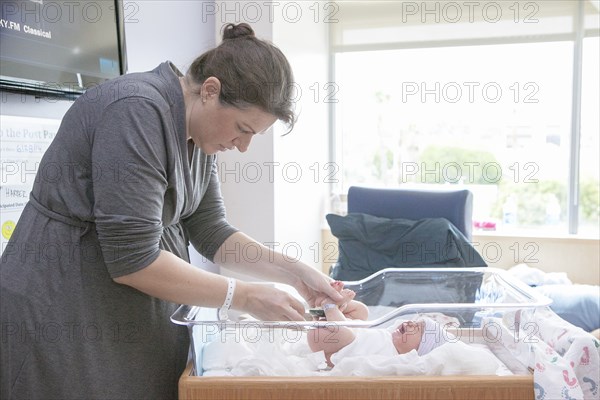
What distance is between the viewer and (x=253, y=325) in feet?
3.80

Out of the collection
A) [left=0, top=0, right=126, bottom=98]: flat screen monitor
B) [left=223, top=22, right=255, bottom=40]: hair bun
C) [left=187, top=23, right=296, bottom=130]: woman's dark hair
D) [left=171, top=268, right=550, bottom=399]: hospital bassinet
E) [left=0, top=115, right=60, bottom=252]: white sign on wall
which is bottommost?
[left=171, top=268, right=550, bottom=399]: hospital bassinet

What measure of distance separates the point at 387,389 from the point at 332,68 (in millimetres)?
3453

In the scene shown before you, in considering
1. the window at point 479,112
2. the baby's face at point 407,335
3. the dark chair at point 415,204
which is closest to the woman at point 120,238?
the baby's face at point 407,335

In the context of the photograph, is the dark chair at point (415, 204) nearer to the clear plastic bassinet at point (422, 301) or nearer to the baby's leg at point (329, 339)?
the clear plastic bassinet at point (422, 301)

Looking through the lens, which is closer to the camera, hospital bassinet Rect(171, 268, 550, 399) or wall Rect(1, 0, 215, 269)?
hospital bassinet Rect(171, 268, 550, 399)

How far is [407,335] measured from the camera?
128 centimetres

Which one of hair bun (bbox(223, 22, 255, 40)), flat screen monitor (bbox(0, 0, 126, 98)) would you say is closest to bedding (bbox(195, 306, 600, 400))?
hair bun (bbox(223, 22, 255, 40))

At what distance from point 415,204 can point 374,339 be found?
1.82 m

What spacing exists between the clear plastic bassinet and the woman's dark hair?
1.44 ft

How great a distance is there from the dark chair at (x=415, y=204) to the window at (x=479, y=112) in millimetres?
1176

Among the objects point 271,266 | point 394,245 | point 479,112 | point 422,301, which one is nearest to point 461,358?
point 422,301

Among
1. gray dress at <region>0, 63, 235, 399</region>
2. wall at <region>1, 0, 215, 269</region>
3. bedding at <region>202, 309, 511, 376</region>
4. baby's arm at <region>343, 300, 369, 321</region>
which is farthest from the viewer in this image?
wall at <region>1, 0, 215, 269</region>

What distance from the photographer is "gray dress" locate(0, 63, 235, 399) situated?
106 cm

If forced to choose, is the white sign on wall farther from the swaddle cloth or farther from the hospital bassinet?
the swaddle cloth
